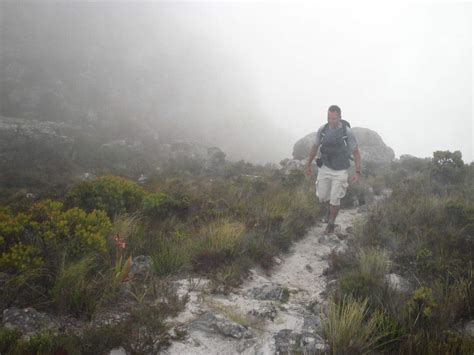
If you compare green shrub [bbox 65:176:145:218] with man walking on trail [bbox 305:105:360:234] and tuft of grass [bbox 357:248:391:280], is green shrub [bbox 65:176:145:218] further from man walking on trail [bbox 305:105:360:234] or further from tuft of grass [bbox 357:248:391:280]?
tuft of grass [bbox 357:248:391:280]

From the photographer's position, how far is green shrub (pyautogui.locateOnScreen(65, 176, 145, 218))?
17.7 feet

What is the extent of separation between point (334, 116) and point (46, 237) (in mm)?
5422

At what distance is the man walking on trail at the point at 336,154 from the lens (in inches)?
252

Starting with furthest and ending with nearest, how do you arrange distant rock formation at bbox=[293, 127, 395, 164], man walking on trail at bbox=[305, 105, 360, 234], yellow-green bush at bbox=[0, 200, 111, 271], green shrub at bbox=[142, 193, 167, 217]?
distant rock formation at bbox=[293, 127, 395, 164]
man walking on trail at bbox=[305, 105, 360, 234]
green shrub at bbox=[142, 193, 167, 217]
yellow-green bush at bbox=[0, 200, 111, 271]

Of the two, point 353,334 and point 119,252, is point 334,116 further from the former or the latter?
point 119,252

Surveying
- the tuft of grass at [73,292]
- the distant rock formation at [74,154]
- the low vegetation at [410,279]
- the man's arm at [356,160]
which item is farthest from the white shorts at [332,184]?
the distant rock formation at [74,154]

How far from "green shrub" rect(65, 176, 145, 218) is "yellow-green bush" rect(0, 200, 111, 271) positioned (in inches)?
53.3

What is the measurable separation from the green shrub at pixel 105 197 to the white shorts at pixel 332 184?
3.98 metres

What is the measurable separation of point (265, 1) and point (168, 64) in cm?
4374

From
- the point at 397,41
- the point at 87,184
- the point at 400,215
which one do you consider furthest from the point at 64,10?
the point at 397,41

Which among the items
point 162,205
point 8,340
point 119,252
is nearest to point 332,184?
point 162,205

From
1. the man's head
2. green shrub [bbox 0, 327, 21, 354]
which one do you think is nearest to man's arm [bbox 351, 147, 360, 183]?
the man's head

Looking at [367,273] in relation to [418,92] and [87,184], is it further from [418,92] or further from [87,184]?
[418,92]

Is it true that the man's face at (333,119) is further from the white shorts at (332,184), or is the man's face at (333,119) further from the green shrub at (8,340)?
the green shrub at (8,340)
